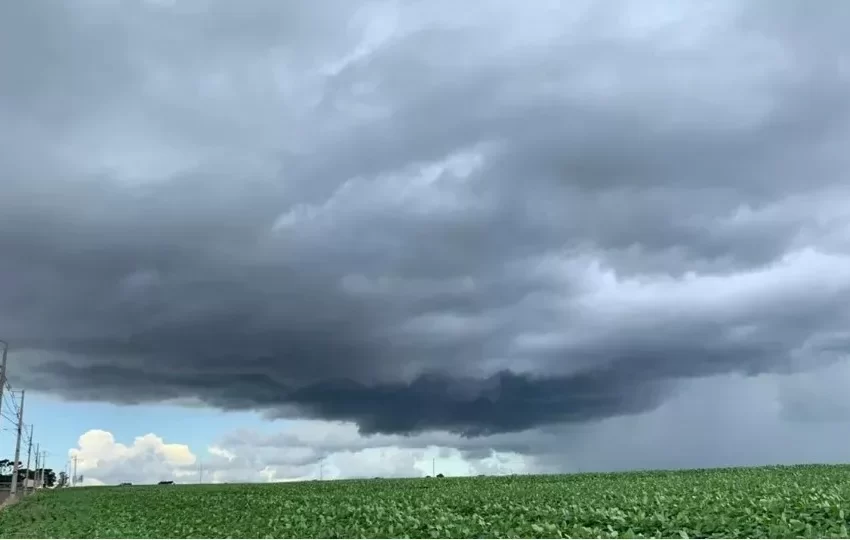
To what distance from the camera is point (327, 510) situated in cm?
4600

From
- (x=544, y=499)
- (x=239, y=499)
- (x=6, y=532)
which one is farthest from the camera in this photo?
(x=239, y=499)

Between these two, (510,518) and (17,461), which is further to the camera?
(17,461)

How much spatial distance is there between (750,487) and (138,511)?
45.3 meters

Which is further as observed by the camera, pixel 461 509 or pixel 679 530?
pixel 461 509

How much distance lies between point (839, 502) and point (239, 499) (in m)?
48.4

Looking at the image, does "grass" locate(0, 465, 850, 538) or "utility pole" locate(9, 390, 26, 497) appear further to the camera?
"utility pole" locate(9, 390, 26, 497)

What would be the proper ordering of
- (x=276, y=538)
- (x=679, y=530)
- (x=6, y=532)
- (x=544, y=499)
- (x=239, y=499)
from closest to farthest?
1. (x=679, y=530)
2. (x=276, y=538)
3. (x=544, y=499)
4. (x=6, y=532)
5. (x=239, y=499)

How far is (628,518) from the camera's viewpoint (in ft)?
101

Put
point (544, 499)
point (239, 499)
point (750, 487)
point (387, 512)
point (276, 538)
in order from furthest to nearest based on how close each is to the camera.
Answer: point (239, 499)
point (750, 487)
point (544, 499)
point (387, 512)
point (276, 538)

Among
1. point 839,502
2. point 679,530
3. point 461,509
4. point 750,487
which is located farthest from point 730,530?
point 750,487

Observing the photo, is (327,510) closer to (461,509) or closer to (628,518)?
(461,509)

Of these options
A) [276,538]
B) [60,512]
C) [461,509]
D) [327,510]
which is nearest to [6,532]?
[60,512]

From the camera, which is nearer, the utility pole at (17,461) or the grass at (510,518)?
the grass at (510,518)

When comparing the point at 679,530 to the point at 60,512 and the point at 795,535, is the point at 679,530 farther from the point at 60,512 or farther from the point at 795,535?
the point at 60,512
